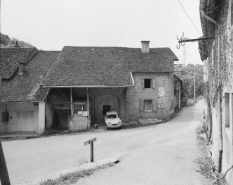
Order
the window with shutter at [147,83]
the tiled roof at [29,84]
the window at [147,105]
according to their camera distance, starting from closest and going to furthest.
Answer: the tiled roof at [29,84]
the window at [147,105]
the window with shutter at [147,83]

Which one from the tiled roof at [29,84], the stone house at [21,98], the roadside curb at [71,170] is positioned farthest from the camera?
the tiled roof at [29,84]

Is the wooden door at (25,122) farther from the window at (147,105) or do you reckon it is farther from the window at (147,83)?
the window at (147,83)

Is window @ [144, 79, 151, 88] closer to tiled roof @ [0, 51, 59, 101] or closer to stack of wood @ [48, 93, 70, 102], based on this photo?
stack of wood @ [48, 93, 70, 102]

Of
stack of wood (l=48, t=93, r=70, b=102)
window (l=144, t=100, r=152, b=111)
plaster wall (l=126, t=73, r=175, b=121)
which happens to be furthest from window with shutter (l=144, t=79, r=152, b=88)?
stack of wood (l=48, t=93, r=70, b=102)

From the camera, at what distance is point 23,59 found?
75.4 feet

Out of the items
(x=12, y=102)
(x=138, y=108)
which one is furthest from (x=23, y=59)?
(x=138, y=108)

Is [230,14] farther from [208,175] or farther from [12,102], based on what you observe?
[12,102]

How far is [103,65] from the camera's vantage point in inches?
888

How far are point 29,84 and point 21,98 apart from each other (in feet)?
6.76

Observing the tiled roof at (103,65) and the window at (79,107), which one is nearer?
the window at (79,107)

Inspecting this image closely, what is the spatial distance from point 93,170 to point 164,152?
4.42 meters

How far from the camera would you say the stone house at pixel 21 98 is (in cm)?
1877

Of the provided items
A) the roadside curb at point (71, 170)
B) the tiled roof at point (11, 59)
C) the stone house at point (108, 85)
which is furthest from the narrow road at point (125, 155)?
the tiled roof at point (11, 59)

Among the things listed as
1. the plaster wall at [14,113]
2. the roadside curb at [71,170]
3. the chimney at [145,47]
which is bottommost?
the roadside curb at [71,170]
